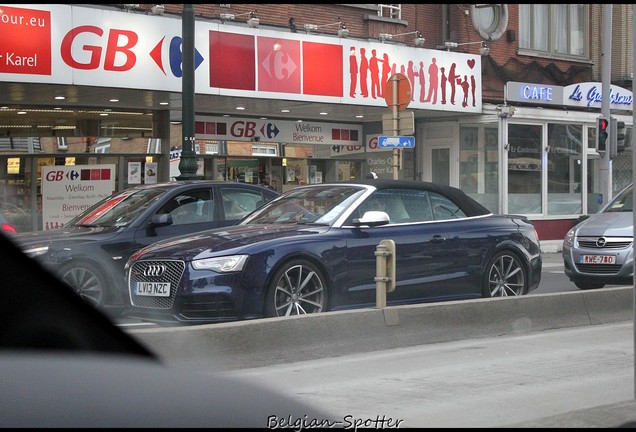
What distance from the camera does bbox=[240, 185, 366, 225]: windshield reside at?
920cm

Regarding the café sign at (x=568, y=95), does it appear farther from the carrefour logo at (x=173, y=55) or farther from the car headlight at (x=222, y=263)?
the car headlight at (x=222, y=263)

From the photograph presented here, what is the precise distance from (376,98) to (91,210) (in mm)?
9857

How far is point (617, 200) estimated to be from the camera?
560 inches

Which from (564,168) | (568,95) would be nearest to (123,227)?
(564,168)

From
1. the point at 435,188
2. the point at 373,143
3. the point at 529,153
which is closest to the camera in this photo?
the point at 435,188

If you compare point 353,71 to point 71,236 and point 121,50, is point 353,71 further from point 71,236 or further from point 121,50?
point 71,236

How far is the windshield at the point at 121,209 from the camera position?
1087cm

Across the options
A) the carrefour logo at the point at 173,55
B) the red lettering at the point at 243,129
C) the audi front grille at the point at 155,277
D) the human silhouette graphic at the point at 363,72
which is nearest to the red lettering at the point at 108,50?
the carrefour logo at the point at 173,55

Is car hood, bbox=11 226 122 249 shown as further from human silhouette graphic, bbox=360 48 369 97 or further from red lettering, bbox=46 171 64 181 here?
human silhouette graphic, bbox=360 48 369 97

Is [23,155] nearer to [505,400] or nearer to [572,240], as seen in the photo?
[572,240]

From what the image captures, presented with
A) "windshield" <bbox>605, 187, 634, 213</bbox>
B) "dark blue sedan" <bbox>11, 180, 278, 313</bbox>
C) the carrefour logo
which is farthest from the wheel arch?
the carrefour logo

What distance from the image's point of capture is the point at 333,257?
8.63 meters

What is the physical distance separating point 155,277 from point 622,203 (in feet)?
27.9

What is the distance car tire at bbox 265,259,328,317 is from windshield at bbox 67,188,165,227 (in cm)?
309
